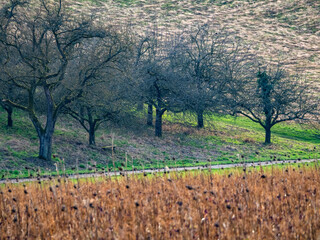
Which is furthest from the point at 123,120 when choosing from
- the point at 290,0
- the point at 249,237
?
the point at 290,0

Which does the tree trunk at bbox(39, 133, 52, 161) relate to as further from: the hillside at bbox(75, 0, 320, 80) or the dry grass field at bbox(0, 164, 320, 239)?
the hillside at bbox(75, 0, 320, 80)

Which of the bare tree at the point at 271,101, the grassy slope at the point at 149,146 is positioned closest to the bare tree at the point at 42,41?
the grassy slope at the point at 149,146

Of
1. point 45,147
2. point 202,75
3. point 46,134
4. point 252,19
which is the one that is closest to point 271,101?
point 202,75

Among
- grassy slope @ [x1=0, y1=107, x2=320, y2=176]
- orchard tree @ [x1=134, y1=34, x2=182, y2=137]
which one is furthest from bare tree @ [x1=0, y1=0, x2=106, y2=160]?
orchard tree @ [x1=134, y1=34, x2=182, y2=137]

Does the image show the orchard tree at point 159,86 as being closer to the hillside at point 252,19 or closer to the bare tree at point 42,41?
the bare tree at point 42,41

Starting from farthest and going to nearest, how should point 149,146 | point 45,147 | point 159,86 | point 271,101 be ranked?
1. point 271,101
2. point 159,86
3. point 149,146
4. point 45,147

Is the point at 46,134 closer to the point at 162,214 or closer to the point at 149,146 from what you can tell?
the point at 149,146

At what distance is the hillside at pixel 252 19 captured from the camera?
8081 cm

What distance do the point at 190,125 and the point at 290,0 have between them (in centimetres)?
9490

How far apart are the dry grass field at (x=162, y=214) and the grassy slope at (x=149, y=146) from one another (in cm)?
983

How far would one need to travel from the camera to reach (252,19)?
10394cm

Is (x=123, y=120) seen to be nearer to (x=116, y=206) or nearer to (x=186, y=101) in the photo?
(x=186, y=101)

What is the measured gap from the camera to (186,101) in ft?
106

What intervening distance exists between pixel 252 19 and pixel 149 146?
83.8m
